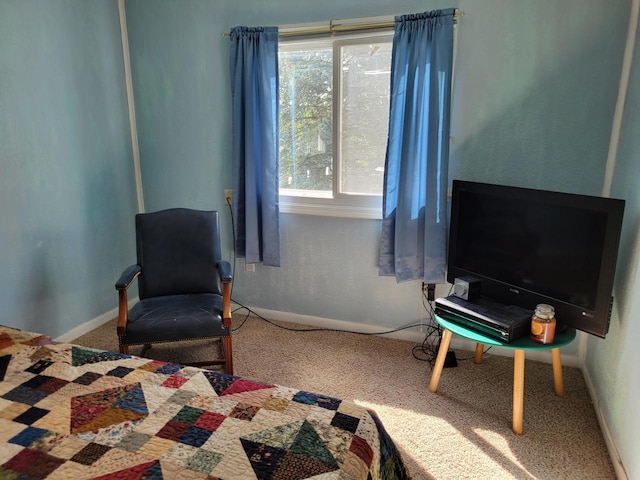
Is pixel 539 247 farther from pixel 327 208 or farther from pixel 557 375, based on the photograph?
pixel 327 208

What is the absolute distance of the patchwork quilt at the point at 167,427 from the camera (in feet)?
3.91

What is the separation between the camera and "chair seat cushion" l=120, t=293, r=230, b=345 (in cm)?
238

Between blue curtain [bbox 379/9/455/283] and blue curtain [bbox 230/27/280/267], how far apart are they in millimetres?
791

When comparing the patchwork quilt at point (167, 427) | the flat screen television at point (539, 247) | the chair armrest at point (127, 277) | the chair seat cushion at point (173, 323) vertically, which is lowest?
the chair seat cushion at point (173, 323)

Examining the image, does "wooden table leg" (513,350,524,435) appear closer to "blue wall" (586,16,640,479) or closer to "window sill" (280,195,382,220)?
"blue wall" (586,16,640,479)

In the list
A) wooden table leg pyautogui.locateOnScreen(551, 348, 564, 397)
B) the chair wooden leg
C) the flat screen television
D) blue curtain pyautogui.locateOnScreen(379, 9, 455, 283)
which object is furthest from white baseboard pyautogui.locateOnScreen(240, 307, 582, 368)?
the chair wooden leg

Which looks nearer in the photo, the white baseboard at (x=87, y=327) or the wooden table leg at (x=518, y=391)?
the wooden table leg at (x=518, y=391)

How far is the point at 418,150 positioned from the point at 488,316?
1.06m

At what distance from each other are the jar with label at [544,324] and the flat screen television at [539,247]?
0.25 ft

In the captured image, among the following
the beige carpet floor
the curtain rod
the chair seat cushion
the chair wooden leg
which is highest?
the curtain rod

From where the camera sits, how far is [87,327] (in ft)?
10.4

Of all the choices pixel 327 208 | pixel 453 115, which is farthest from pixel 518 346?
pixel 327 208

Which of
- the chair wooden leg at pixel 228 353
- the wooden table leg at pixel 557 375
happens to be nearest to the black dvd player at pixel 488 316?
the wooden table leg at pixel 557 375

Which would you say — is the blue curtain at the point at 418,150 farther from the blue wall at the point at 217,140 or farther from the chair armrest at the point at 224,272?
the chair armrest at the point at 224,272
